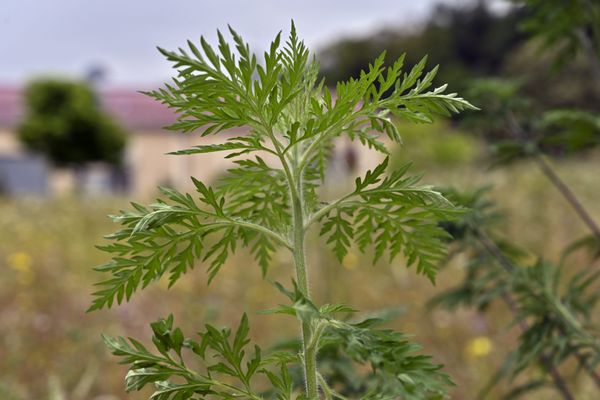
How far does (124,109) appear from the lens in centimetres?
2928

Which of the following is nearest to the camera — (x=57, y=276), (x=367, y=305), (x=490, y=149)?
(x=490, y=149)

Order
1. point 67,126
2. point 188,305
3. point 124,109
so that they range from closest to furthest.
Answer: point 188,305
point 67,126
point 124,109

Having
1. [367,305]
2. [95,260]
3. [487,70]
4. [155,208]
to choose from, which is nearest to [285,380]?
[155,208]

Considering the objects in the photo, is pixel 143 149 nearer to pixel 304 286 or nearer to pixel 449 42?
pixel 449 42

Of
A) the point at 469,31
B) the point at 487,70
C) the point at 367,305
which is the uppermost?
the point at 469,31

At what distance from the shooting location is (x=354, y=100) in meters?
0.66

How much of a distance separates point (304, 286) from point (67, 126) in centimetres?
2240

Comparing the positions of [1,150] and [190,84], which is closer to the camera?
[190,84]

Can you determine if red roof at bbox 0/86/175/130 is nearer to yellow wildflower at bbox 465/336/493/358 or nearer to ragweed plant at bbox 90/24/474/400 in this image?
yellow wildflower at bbox 465/336/493/358

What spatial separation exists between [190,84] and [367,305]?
3827 mm

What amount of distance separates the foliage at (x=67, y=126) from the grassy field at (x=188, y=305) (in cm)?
1495

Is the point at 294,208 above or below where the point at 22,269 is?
above

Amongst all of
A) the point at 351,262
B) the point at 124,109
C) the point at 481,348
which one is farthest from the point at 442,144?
the point at 481,348

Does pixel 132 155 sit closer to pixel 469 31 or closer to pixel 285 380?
pixel 469 31
